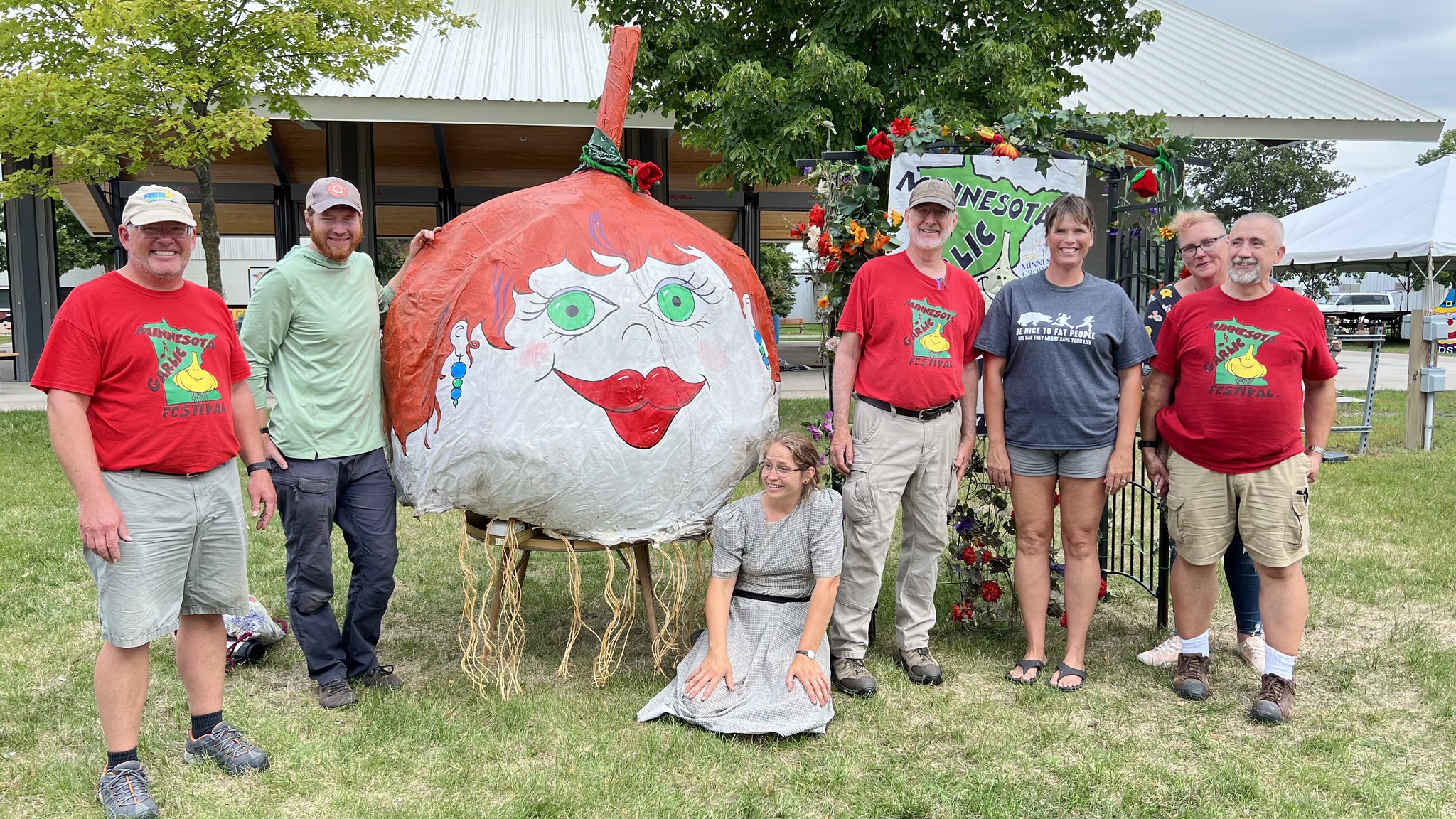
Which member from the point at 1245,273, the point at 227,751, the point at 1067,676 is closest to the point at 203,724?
the point at 227,751

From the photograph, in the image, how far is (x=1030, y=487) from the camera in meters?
3.88

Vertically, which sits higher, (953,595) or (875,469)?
(875,469)

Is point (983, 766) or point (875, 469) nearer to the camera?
point (983, 766)

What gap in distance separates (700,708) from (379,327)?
1889 mm

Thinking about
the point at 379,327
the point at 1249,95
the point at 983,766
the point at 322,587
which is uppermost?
the point at 1249,95

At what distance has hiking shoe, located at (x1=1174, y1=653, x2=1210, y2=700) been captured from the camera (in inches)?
152

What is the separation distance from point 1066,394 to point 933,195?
895 millimetres

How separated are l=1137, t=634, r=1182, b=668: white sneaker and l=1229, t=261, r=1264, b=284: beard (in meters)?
1.56

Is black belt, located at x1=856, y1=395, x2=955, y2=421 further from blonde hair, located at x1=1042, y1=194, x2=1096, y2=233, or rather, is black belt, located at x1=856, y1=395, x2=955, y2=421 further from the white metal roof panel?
the white metal roof panel

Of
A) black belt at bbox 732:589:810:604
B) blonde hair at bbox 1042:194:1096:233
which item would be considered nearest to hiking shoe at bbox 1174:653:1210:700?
black belt at bbox 732:589:810:604

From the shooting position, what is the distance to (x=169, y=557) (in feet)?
9.50

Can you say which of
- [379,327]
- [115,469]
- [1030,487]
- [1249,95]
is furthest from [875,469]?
[1249,95]

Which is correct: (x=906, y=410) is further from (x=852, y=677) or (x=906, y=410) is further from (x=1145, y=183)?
(x=1145, y=183)

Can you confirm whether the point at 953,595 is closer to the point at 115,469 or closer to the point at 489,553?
the point at 489,553
